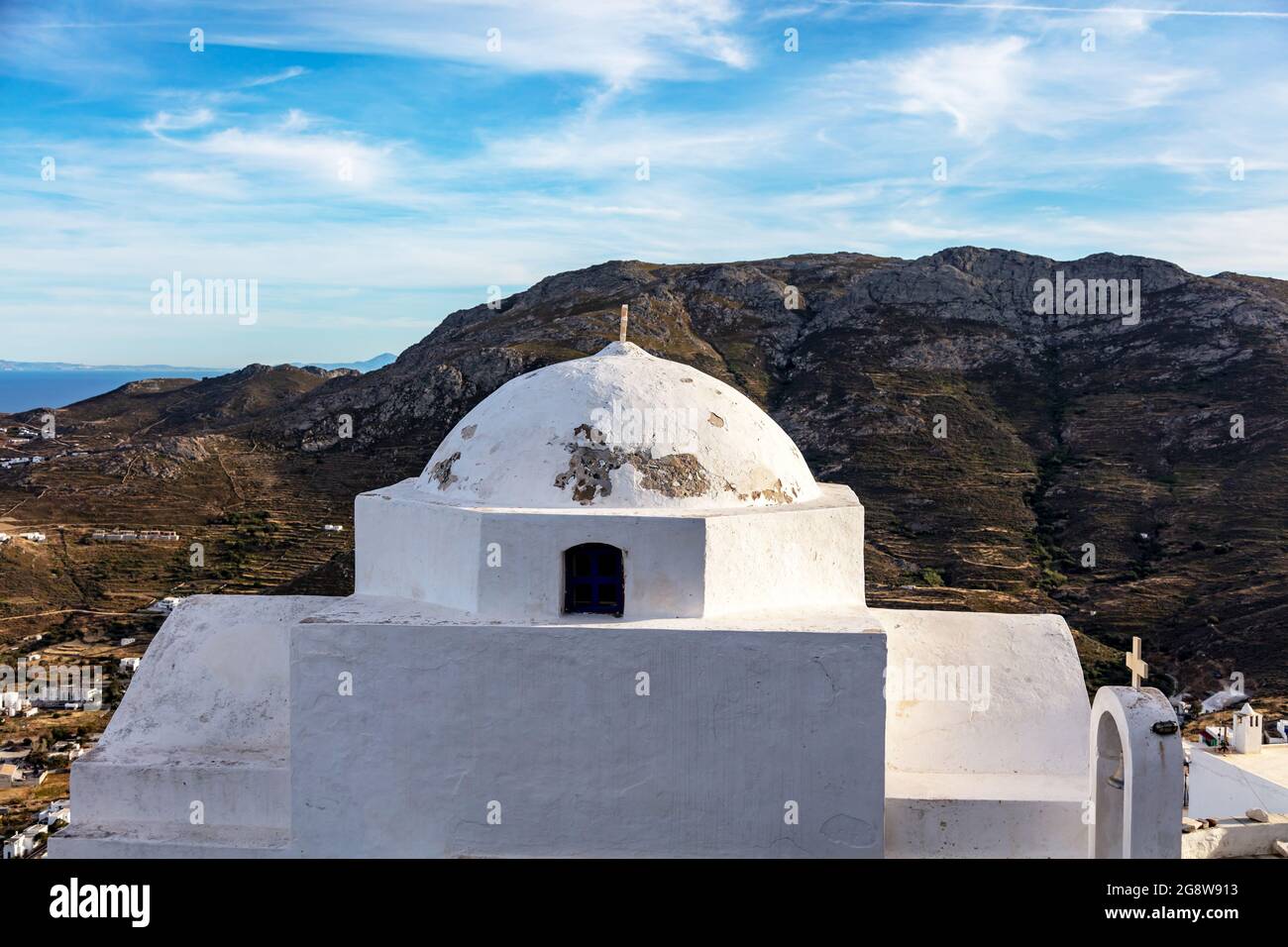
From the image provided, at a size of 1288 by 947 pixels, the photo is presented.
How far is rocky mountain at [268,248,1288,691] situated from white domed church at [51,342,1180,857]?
1471cm

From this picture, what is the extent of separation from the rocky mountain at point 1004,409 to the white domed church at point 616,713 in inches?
579

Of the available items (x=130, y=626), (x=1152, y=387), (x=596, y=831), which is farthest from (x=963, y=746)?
(x=1152, y=387)

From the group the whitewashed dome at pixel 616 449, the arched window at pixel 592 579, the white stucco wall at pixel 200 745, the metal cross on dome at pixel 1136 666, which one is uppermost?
the whitewashed dome at pixel 616 449

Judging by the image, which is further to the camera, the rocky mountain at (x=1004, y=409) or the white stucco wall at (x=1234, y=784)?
the rocky mountain at (x=1004, y=409)

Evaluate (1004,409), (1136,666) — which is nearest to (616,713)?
(1136,666)

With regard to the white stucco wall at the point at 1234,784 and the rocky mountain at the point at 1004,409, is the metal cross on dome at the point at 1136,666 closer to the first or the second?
the white stucco wall at the point at 1234,784

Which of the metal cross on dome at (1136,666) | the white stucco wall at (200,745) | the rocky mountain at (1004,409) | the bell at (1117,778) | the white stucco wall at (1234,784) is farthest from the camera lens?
the rocky mountain at (1004,409)

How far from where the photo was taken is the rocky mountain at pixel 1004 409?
27.0m

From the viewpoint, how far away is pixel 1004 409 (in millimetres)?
41594

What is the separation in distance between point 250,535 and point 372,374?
1563 centimetres

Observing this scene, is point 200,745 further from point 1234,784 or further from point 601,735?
point 1234,784

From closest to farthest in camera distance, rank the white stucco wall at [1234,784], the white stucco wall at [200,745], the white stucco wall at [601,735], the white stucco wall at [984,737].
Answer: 1. the white stucco wall at [601,735]
2. the white stucco wall at [984,737]
3. the white stucco wall at [200,745]
4. the white stucco wall at [1234,784]

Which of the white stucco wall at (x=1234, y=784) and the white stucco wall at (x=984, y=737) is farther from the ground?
the white stucco wall at (x=984, y=737)

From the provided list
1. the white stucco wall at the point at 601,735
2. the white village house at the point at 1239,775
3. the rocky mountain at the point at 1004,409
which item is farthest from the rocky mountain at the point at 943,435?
the white stucco wall at the point at 601,735
